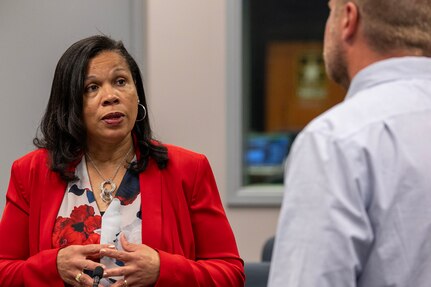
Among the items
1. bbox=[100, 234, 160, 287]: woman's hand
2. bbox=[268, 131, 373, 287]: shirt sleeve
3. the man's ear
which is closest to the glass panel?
bbox=[100, 234, 160, 287]: woman's hand

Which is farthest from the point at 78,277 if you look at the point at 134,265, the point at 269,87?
the point at 269,87

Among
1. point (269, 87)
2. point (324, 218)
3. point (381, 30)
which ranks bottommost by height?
point (269, 87)

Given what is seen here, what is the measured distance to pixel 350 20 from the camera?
160cm

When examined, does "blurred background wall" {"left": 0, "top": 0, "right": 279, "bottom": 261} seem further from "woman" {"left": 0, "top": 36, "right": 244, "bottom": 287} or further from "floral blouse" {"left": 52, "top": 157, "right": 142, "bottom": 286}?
"floral blouse" {"left": 52, "top": 157, "right": 142, "bottom": 286}

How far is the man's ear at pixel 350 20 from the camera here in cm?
160

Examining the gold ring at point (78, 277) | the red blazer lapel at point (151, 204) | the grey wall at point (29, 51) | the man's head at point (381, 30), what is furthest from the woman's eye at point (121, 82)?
the grey wall at point (29, 51)

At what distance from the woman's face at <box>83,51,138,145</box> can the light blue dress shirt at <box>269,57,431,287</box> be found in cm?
109

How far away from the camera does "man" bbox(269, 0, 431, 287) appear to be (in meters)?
1.49

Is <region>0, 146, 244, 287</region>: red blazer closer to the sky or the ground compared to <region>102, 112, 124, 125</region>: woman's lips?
closer to the ground

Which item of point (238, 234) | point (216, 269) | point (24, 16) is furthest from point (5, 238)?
point (238, 234)

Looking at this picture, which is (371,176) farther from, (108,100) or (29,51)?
(29,51)

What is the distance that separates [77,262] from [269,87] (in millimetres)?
3903

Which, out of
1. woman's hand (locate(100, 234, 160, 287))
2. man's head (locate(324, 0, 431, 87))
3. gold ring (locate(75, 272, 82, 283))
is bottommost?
gold ring (locate(75, 272, 82, 283))

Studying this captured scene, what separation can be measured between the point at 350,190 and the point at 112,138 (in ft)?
3.98
